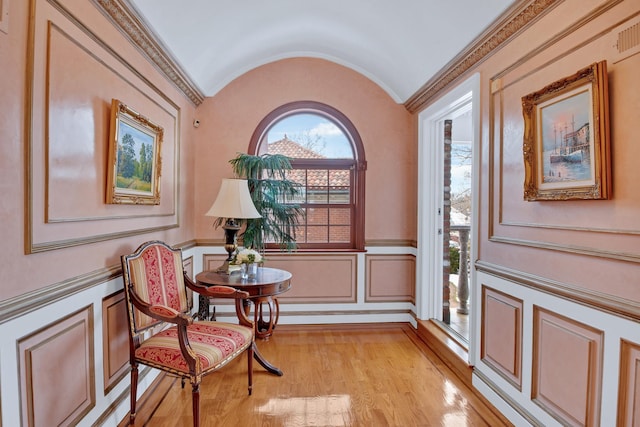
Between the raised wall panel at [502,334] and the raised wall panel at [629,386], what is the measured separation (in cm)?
63

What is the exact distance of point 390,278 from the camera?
155 inches

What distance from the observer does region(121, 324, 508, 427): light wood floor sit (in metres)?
2.20

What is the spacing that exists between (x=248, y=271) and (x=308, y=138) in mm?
1746

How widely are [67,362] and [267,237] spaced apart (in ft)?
6.96

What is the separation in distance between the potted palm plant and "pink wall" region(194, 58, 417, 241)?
0.31 metres

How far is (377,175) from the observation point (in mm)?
3904

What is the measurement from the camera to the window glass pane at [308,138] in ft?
13.0

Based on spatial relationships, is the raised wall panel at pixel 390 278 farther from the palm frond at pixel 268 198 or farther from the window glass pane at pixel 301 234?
the palm frond at pixel 268 198

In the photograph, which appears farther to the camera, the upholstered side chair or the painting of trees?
the painting of trees

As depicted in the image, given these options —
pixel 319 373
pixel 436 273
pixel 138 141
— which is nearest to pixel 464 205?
pixel 436 273

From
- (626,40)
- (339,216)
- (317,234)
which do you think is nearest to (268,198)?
(317,234)

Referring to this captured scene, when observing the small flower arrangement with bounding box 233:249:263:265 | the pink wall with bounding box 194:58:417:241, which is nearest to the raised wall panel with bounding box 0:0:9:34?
the small flower arrangement with bounding box 233:249:263:265

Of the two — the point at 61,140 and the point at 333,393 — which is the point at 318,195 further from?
the point at 61,140

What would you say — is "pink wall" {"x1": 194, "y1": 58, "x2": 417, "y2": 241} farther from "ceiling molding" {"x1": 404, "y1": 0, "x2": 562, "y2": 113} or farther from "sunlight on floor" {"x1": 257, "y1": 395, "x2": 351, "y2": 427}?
"sunlight on floor" {"x1": 257, "y1": 395, "x2": 351, "y2": 427}
